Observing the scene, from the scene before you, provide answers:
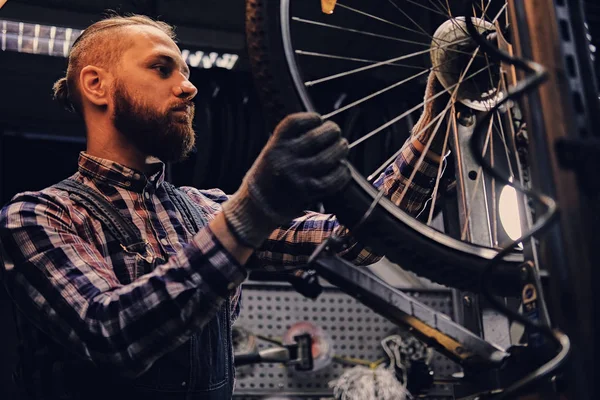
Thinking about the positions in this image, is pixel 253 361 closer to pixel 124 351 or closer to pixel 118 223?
pixel 118 223

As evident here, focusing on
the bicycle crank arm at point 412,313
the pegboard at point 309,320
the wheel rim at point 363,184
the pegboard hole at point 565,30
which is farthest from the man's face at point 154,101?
the pegboard at point 309,320

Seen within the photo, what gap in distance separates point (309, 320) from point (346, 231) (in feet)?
4.17

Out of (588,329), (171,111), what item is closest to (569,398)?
(588,329)

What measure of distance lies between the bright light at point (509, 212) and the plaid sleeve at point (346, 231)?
0.34 m

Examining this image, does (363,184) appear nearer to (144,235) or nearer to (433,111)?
(433,111)

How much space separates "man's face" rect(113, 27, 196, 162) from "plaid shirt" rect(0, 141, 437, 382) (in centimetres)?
7

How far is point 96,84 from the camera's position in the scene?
1346 mm

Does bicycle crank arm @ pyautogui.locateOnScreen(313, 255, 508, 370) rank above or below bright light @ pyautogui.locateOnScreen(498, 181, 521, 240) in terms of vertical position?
below

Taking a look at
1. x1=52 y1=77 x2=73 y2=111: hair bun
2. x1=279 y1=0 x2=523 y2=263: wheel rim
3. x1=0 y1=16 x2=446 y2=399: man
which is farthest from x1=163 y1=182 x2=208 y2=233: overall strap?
x1=279 y1=0 x2=523 y2=263: wheel rim

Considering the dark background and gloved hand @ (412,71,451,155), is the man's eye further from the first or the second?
the dark background

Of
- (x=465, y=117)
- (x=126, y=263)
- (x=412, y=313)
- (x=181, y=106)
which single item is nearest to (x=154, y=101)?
(x=181, y=106)

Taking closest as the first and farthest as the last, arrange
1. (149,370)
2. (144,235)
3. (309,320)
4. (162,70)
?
(149,370) → (144,235) → (162,70) → (309,320)

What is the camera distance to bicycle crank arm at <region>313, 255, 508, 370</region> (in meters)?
0.73

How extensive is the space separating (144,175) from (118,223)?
156mm
